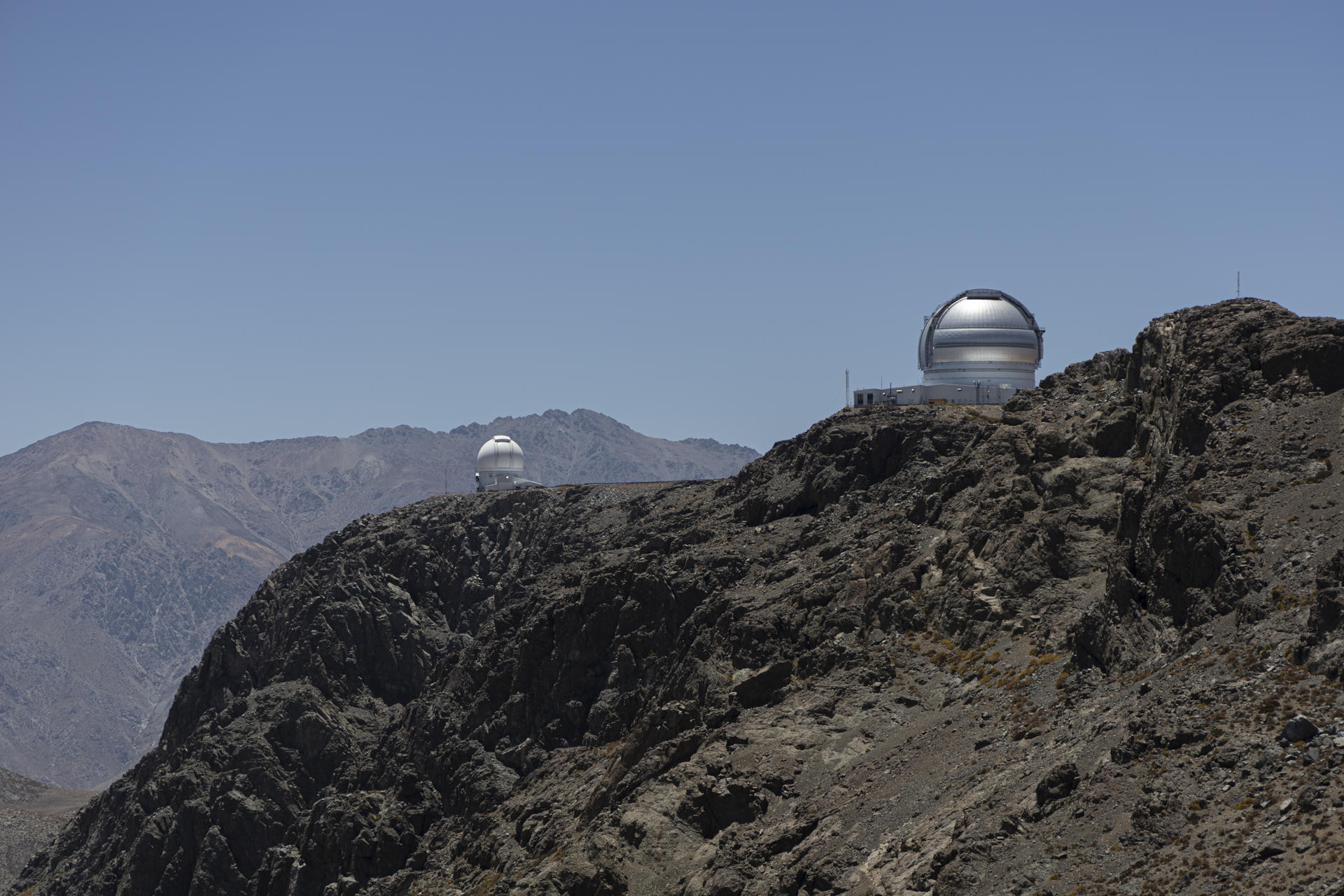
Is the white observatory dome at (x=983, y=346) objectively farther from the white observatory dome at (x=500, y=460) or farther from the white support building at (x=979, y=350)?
the white observatory dome at (x=500, y=460)

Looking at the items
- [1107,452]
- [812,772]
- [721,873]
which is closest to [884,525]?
[1107,452]

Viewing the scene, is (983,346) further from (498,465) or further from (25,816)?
(25,816)

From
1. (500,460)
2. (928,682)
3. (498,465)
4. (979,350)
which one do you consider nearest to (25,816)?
(498,465)

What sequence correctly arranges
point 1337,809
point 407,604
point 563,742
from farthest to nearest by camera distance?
point 407,604 < point 563,742 < point 1337,809

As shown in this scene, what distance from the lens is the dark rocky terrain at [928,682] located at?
30922 mm

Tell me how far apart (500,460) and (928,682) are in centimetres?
9555

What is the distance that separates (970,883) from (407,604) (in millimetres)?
82188

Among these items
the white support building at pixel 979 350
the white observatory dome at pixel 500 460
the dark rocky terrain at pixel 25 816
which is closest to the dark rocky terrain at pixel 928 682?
the white support building at pixel 979 350

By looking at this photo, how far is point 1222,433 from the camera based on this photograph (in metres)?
41.3

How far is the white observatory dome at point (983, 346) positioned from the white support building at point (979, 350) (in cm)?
4

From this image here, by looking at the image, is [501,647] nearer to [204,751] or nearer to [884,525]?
[884,525]

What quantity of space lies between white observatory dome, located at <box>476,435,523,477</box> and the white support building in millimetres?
60759

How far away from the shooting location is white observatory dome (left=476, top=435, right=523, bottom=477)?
13938 centimetres

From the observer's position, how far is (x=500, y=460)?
139 meters
